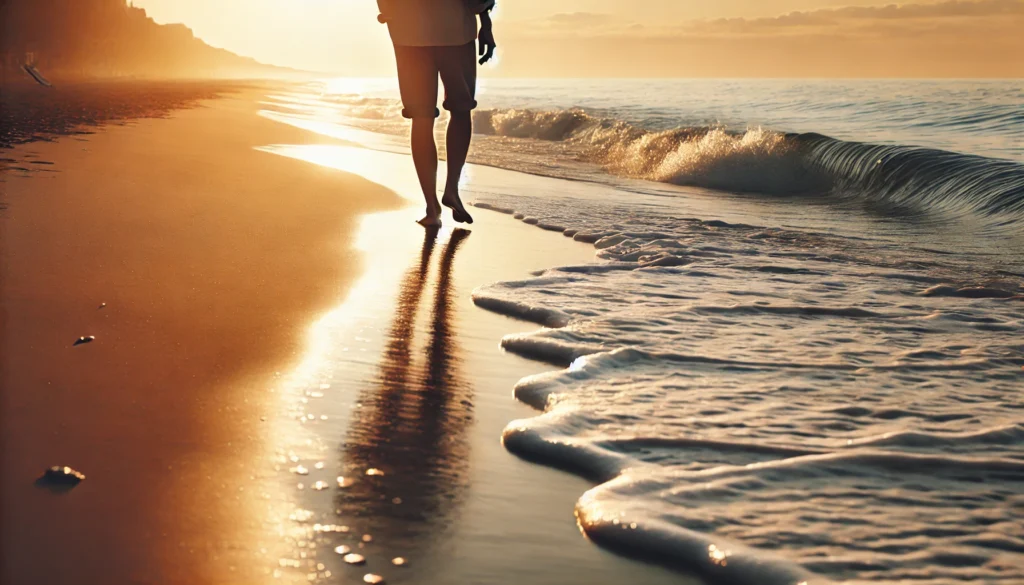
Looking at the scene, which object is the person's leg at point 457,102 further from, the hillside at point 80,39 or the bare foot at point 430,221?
the hillside at point 80,39

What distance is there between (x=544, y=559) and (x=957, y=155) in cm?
1077

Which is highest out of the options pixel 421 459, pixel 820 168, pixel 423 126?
pixel 423 126

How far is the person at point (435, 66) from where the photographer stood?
16.6ft

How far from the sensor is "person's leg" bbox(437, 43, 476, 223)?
205 inches

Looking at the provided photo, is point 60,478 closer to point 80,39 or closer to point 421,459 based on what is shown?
point 421,459

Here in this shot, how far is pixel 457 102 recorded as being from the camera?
529 centimetres

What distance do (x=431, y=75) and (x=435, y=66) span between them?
2.3 inches

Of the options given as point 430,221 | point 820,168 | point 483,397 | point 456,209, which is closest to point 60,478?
point 483,397

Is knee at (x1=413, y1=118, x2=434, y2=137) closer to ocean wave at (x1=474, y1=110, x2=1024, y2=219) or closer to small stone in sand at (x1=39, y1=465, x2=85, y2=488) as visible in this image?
small stone in sand at (x1=39, y1=465, x2=85, y2=488)

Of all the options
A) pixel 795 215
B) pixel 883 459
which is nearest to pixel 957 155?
pixel 795 215

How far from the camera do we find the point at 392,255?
4.35 metres

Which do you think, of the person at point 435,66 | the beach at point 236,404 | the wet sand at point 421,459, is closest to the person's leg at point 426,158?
the person at point 435,66

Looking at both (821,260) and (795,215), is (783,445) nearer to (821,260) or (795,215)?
(821,260)

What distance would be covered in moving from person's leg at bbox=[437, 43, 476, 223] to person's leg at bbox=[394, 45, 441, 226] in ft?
0.25
